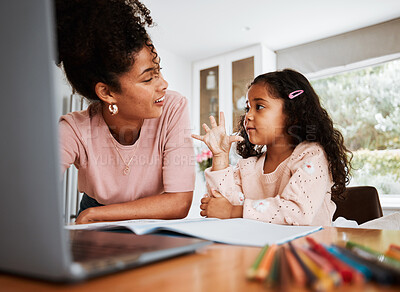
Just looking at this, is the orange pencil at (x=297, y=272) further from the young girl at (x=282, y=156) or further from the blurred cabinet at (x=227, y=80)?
the blurred cabinet at (x=227, y=80)

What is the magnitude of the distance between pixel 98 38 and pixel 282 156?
82 centimetres

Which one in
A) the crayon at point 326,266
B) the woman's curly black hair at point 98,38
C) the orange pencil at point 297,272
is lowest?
the orange pencil at point 297,272

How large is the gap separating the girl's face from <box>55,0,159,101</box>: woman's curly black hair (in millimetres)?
476

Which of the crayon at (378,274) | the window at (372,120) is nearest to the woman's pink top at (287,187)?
the crayon at (378,274)

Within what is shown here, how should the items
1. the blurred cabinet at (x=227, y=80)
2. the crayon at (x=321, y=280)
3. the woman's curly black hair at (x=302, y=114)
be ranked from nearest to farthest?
1. the crayon at (x=321, y=280)
2. the woman's curly black hair at (x=302, y=114)
3. the blurred cabinet at (x=227, y=80)

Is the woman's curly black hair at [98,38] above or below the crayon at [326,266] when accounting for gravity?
above

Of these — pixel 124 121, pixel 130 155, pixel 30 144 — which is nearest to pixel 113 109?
pixel 124 121

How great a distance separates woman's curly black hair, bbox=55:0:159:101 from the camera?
38.8 inches

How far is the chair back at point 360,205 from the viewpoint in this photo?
1297 millimetres

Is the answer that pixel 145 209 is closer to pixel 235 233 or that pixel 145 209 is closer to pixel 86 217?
pixel 86 217

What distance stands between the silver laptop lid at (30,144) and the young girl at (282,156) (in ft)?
2.51

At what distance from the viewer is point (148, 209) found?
1.01m

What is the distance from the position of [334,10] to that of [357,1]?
0.21m

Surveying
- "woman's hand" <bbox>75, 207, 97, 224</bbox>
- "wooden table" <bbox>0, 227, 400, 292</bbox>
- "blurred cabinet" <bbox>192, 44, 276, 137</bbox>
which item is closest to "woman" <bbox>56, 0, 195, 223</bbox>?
"woman's hand" <bbox>75, 207, 97, 224</bbox>
